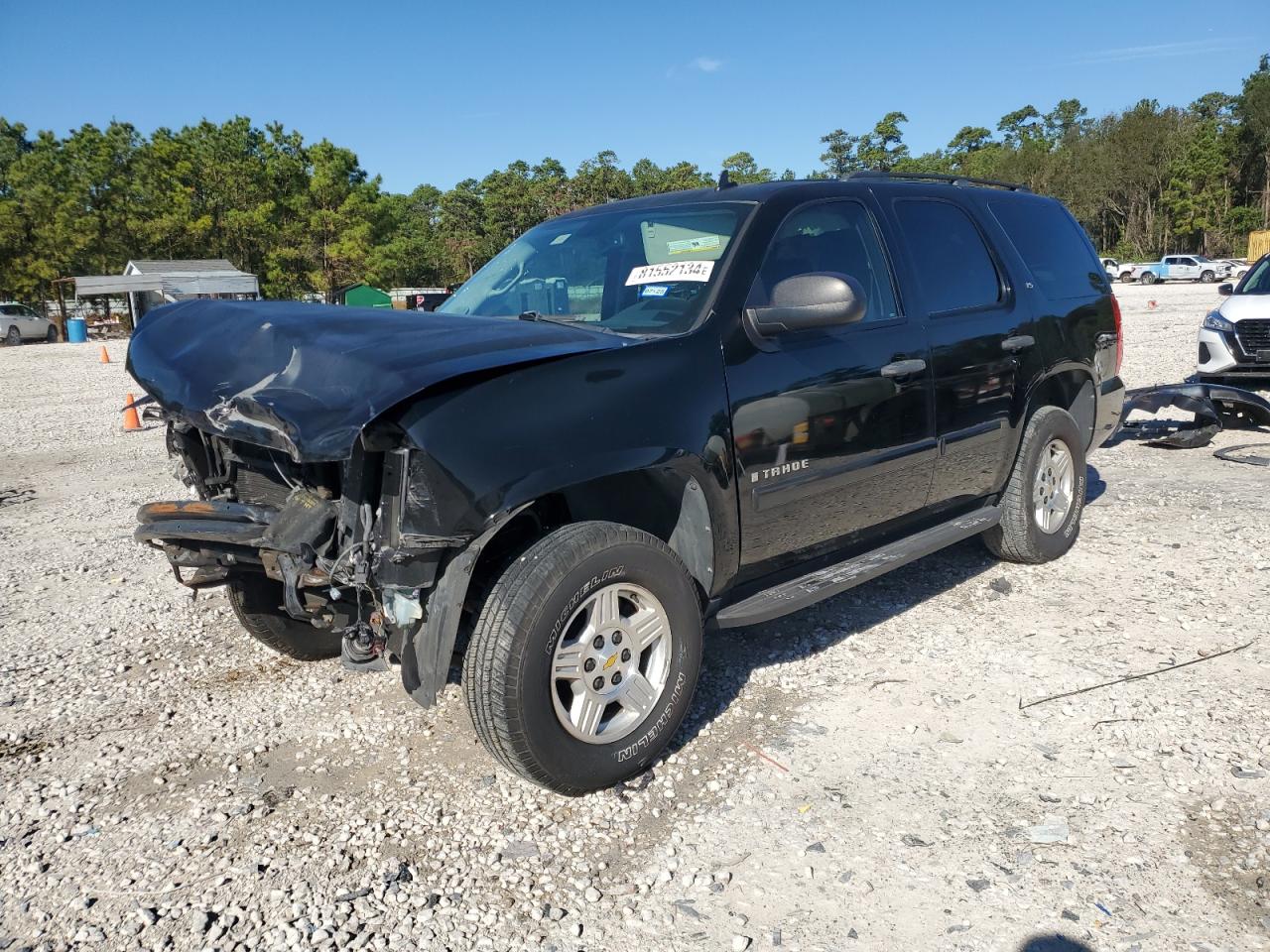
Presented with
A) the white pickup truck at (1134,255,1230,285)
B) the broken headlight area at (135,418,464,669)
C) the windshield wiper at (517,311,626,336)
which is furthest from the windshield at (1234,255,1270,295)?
the white pickup truck at (1134,255,1230,285)

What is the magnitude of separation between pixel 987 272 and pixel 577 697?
10.4 ft

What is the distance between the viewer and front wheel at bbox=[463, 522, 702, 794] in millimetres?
2699

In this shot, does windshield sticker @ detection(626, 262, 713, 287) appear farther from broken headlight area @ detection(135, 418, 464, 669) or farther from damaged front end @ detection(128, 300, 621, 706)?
broken headlight area @ detection(135, 418, 464, 669)

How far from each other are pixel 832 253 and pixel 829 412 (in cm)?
78

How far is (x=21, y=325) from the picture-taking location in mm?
34844


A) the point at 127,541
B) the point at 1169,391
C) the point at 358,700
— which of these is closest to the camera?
the point at 358,700

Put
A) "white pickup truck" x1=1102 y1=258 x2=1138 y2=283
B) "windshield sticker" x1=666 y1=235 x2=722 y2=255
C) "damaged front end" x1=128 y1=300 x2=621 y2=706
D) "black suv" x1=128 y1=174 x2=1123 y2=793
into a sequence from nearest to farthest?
"damaged front end" x1=128 y1=300 x2=621 y2=706, "black suv" x1=128 y1=174 x2=1123 y2=793, "windshield sticker" x1=666 y1=235 x2=722 y2=255, "white pickup truck" x1=1102 y1=258 x2=1138 y2=283

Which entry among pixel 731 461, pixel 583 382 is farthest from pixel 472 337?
pixel 731 461

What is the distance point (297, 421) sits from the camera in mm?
2529

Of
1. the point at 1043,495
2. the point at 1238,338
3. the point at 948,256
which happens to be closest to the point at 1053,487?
the point at 1043,495

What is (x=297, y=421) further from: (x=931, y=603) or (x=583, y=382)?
(x=931, y=603)

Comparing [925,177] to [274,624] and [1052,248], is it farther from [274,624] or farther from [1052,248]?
[274,624]

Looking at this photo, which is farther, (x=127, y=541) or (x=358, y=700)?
(x=127, y=541)

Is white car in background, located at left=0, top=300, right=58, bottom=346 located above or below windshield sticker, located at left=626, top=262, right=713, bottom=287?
above
